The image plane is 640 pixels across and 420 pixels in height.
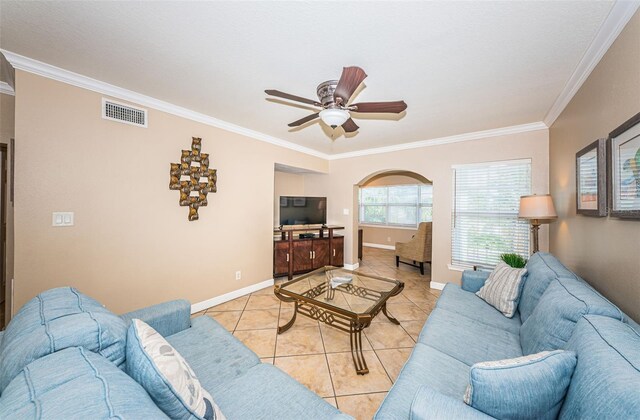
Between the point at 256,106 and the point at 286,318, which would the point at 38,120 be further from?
the point at 286,318

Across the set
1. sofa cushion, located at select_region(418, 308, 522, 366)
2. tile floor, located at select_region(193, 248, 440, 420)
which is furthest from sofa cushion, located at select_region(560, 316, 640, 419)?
tile floor, located at select_region(193, 248, 440, 420)

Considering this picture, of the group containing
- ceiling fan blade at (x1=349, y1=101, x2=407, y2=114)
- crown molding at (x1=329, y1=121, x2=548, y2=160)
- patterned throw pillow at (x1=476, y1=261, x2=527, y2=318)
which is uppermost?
crown molding at (x1=329, y1=121, x2=548, y2=160)

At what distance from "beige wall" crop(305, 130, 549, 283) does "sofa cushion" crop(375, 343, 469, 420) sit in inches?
103

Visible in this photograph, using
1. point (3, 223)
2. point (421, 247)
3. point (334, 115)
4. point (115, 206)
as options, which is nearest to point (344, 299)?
point (334, 115)

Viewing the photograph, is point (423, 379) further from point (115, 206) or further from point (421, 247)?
→ point (421, 247)

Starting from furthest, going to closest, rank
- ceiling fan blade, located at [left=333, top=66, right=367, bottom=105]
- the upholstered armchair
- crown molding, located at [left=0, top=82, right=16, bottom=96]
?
1. the upholstered armchair
2. crown molding, located at [left=0, top=82, right=16, bottom=96]
3. ceiling fan blade, located at [left=333, top=66, right=367, bottom=105]

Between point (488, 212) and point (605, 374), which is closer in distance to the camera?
point (605, 374)

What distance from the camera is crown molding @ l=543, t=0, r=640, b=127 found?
1.29m

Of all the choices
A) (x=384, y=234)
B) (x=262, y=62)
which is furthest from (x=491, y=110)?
(x=384, y=234)

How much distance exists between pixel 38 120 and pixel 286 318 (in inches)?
115

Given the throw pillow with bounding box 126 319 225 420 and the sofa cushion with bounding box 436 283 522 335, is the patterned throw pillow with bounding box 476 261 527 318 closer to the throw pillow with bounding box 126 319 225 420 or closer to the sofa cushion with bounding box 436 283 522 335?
the sofa cushion with bounding box 436 283 522 335

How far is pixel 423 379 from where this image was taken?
123cm

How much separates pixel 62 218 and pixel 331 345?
105 inches

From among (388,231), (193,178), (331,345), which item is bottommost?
(331,345)
